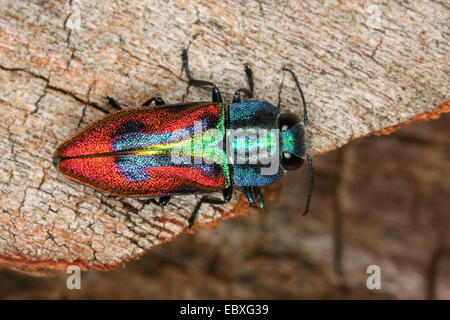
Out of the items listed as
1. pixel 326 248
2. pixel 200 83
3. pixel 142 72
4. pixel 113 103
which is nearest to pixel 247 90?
pixel 200 83

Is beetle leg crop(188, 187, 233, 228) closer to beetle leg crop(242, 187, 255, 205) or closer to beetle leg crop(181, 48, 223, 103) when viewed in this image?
beetle leg crop(242, 187, 255, 205)

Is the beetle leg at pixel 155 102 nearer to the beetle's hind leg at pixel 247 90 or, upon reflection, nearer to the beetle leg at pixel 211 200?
the beetle's hind leg at pixel 247 90

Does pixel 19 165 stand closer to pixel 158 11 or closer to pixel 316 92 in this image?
pixel 158 11

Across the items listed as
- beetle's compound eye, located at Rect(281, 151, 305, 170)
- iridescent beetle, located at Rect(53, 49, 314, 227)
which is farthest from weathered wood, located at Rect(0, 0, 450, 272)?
beetle's compound eye, located at Rect(281, 151, 305, 170)

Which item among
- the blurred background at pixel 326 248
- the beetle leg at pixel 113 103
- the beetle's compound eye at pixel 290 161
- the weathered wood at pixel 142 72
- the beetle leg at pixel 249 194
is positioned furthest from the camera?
the blurred background at pixel 326 248

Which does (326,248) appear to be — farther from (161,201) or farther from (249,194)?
(161,201)

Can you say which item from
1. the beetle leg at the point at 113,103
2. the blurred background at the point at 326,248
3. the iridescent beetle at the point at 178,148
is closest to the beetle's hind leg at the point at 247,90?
the iridescent beetle at the point at 178,148
